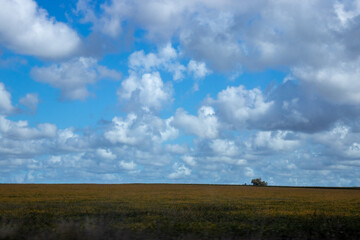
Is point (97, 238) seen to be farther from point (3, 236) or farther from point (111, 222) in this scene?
point (111, 222)

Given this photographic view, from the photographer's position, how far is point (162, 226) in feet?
69.4

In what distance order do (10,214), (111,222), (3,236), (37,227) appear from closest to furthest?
(3,236) → (37,227) → (111,222) → (10,214)

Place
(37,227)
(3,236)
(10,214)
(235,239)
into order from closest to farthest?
1. (3,236)
2. (235,239)
3. (37,227)
4. (10,214)

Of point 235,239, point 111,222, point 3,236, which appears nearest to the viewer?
point 3,236

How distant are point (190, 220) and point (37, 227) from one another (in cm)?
949

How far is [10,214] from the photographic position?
26875mm

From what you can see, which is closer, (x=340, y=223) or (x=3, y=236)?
(x=3, y=236)

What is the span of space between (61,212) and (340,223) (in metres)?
20.4

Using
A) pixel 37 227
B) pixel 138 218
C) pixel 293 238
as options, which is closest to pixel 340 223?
pixel 293 238

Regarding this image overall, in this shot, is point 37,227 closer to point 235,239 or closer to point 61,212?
point 61,212

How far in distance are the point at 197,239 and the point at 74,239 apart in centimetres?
574

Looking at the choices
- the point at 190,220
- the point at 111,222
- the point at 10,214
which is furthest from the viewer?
the point at 10,214

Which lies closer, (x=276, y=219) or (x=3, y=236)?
(x=3, y=236)

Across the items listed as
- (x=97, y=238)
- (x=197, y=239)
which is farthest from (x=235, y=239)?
(x=97, y=238)
